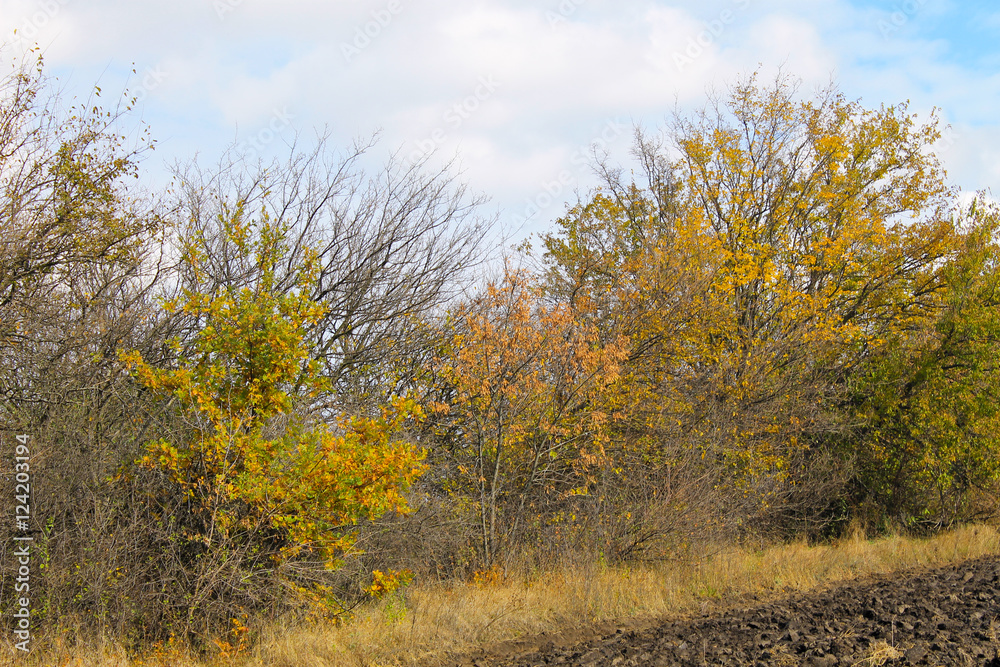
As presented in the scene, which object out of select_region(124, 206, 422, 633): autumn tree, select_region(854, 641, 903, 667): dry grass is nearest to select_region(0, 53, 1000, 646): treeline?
select_region(124, 206, 422, 633): autumn tree

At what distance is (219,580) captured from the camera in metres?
7.22

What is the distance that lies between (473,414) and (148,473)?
4.86m

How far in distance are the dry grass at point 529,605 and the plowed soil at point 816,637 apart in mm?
478

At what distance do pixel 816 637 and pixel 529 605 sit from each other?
317 cm

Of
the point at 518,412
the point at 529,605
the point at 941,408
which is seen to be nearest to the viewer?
the point at 529,605

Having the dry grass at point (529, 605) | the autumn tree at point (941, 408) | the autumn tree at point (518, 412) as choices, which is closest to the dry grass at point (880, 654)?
the dry grass at point (529, 605)

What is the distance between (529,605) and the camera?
904 cm

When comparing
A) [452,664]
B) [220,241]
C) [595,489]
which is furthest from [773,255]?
[452,664]

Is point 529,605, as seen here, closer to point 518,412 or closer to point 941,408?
point 518,412

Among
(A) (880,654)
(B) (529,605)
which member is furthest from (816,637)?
(B) (529,605)

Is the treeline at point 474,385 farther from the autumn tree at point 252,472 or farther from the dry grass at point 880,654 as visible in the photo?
the dry grass at point 880,654

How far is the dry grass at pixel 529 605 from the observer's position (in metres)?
7.07

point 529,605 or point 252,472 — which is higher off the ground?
point 252,472

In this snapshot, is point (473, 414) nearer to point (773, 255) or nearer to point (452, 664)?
point (452, 664)
